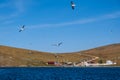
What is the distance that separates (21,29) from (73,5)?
11.4 meters

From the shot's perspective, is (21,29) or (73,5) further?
(21,29)

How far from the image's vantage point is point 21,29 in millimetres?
66625

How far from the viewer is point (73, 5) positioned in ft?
194
